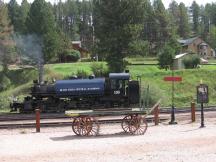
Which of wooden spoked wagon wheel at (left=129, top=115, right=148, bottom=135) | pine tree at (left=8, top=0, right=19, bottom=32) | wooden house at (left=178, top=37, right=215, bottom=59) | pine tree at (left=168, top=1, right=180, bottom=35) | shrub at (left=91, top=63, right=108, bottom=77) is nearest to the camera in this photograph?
wooden spoked wagon wheel at (left=129, top=115, right=148, bottom=135)

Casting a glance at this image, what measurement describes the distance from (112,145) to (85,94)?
14523 millimetres

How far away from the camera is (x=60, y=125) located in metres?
24.1

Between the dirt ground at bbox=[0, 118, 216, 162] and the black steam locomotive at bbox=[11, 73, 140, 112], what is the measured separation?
916cm

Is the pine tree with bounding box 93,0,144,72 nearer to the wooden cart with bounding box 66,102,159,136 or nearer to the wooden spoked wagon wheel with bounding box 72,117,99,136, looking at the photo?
the wooden cart with bounding box 66,102,159,136

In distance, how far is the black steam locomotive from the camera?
31953 millimetres

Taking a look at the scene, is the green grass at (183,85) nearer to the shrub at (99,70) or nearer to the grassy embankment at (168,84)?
the grassy embankment at (168,84)

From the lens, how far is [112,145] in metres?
17.8

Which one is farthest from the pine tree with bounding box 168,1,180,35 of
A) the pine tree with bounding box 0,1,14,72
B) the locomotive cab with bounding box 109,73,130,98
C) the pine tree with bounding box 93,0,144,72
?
the locomotive cab with bounding box 109,73,130,98

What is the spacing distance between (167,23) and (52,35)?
52.9 m

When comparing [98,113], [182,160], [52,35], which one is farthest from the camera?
[52,35]

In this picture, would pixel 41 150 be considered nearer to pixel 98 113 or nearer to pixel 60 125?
pixel 98 113

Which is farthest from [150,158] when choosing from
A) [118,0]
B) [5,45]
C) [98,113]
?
[5,45]

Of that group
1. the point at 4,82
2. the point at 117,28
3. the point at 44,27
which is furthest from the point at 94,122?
the point at 44,27

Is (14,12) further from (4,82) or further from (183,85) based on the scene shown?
(183,85)
